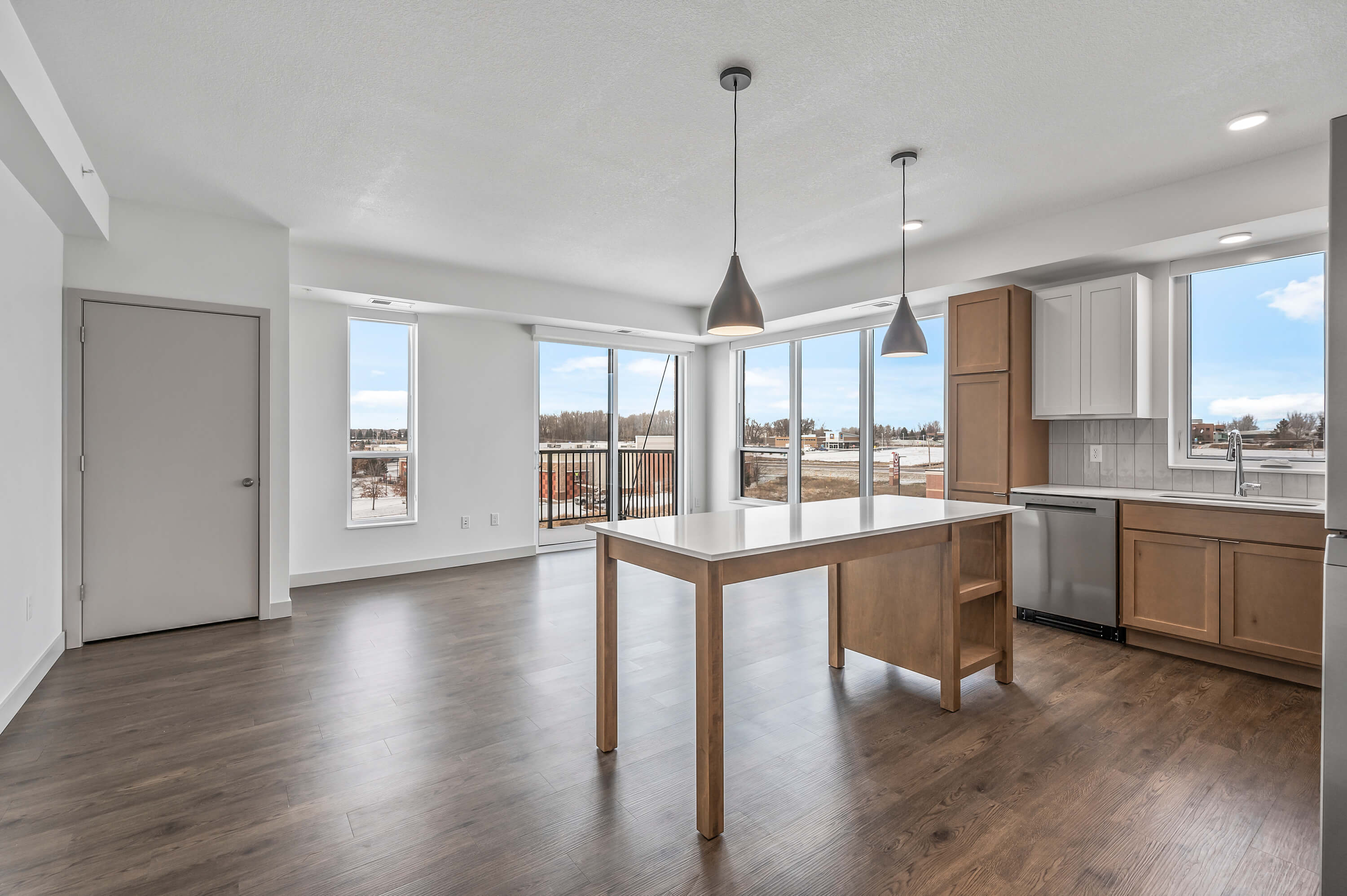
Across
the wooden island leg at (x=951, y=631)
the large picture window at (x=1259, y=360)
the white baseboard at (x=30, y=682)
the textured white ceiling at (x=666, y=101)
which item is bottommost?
the white baseboard at (x=30, y=682)

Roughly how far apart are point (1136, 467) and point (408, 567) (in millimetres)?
5677

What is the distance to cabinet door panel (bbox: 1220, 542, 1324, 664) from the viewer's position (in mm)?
3039

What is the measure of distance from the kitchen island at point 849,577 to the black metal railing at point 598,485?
12.6 ft

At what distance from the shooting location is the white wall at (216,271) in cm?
374

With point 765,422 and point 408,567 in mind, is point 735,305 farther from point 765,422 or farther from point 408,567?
point 765,422

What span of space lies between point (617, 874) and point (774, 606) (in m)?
2.81

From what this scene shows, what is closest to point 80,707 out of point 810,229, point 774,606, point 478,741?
point 478,741

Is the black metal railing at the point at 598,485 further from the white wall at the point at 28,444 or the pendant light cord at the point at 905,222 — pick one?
the white wall at the point at 28,444

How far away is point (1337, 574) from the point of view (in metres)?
1.31

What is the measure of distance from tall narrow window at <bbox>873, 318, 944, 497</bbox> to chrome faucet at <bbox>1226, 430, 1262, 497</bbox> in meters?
1.92

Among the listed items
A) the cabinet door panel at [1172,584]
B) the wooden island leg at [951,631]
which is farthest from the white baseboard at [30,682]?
the cabinet door panel at [1172,584]

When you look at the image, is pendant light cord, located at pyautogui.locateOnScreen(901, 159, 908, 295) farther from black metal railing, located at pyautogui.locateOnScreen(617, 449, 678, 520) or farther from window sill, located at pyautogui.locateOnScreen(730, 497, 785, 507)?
black metal railing, located at pyautogui.locateOnScreen(617, 449, 678, 520)

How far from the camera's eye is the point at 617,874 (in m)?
1.75

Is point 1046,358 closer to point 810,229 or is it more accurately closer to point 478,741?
point 810,229
